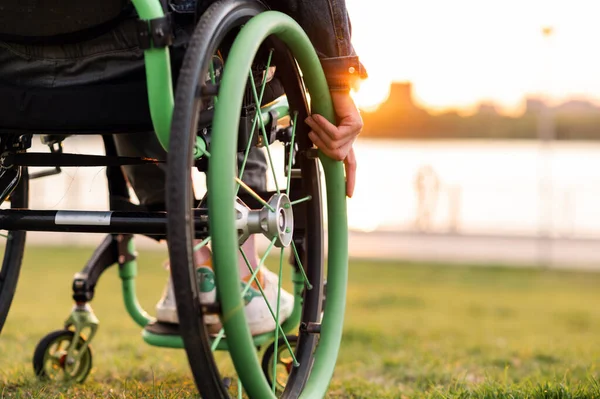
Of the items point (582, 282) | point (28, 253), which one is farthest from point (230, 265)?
point (28, 253)

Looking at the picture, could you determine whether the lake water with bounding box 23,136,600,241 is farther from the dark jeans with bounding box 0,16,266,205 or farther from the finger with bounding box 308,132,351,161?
the dark jeans with bounding box 0,16,266,205

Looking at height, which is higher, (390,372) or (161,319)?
(161,319)

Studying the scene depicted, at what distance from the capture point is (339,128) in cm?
193

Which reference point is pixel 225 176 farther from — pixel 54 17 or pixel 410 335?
pixel 410 335

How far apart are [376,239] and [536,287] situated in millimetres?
5067

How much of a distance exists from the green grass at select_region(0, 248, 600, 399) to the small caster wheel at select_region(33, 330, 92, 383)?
0.15 ft

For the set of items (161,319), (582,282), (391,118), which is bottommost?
(582,282)

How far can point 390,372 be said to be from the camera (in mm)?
2967

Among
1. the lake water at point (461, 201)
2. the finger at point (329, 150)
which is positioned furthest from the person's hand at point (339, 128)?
the lake water at point (461, 201)

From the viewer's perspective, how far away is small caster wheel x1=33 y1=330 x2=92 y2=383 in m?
2.43

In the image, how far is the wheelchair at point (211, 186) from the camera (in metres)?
1.32

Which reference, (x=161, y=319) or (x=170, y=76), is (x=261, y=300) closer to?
(x=161, y=319)

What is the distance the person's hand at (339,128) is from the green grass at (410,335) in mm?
653

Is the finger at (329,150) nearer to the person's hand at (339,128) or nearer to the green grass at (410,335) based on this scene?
the person's hand at (339,128)
